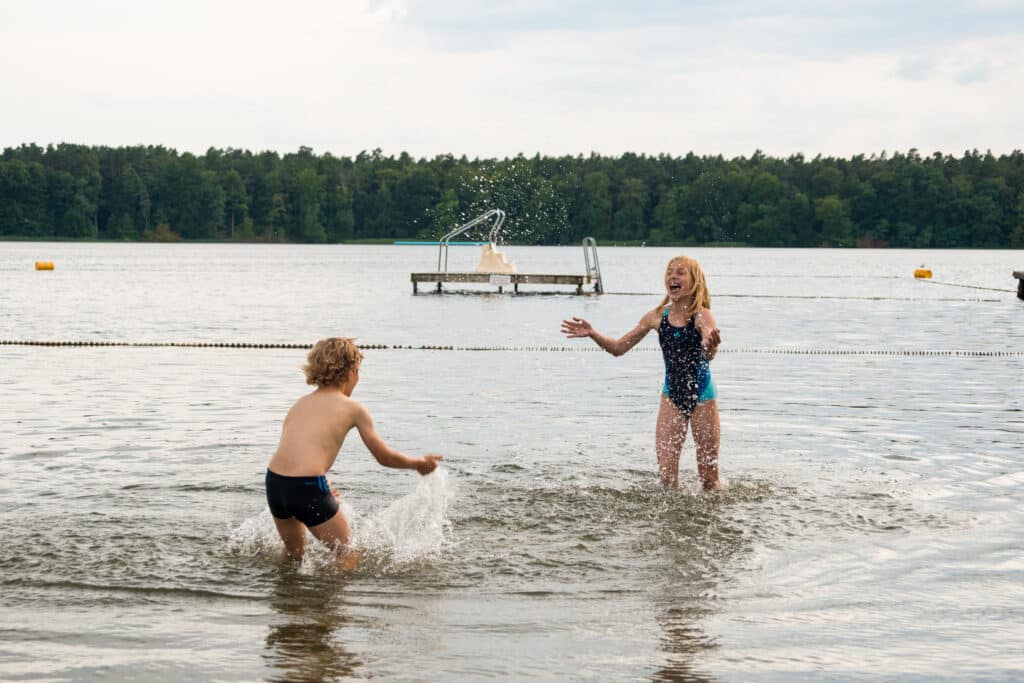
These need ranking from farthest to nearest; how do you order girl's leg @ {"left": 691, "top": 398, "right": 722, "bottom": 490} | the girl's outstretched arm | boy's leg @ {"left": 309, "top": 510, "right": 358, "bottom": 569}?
girl's leg @ {"left": 691, "top": 398, "right": 722, "bottom": 490} < the girl's outstretched arm < boy's leg @ {"left": 309, "top": 510, "right": 358, "bottom": 569}

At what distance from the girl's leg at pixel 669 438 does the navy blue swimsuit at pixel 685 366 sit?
0.08 m

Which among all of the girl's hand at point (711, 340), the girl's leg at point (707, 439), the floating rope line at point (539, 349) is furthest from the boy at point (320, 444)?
the floating rope line at point (539, 349)

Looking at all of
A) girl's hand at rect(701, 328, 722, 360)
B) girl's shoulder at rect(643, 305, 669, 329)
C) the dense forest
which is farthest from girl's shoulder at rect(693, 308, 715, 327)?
the dense forest

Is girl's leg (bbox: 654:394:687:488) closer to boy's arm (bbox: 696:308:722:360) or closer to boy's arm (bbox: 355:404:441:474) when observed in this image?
boy's arm (bbox: 696:308:722:360)

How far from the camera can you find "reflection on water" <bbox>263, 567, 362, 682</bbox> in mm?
5516

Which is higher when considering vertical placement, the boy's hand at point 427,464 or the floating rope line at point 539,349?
the boy's hand at point 427,464

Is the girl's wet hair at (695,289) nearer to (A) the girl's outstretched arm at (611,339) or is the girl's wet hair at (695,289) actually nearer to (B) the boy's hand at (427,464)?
(A) the girl's outstretched arm at (611,339)

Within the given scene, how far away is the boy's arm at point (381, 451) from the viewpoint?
6.87 meters

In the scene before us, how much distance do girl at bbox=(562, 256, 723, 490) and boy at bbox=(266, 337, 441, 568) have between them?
2240 mm

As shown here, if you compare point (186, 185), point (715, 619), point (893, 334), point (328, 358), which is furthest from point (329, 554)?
point (186, 185)

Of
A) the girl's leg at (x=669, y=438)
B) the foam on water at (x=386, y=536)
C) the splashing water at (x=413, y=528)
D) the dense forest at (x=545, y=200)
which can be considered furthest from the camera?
the dense forest at (x=545, y=200)

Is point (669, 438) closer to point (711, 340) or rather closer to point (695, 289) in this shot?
point (711, 340)

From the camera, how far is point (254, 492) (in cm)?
961

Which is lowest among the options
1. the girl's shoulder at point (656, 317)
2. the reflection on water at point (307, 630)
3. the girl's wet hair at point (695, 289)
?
the reflection on water at point (307, 630)
